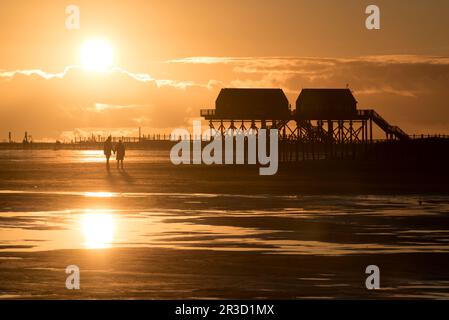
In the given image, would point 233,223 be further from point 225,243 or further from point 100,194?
point 100,194

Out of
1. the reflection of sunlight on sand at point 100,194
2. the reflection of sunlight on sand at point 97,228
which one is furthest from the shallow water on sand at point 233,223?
the reflection of sunlight on sand at point 100,194

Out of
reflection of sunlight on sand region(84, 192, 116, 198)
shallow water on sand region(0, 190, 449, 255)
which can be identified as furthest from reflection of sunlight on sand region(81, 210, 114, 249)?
reflection of sunlight on sand region(84, 192, 116, 198)

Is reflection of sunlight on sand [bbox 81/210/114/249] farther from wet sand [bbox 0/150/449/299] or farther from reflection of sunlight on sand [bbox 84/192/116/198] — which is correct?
reflection of sunlight on sand [bbox 84/192/116/198]

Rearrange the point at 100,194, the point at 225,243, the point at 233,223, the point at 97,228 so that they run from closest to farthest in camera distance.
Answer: the point at 225,243, the point at 97,228, the point at 233,223, the point at 100,194

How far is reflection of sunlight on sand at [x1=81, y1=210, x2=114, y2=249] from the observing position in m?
24.9

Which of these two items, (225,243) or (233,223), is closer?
(225,243)

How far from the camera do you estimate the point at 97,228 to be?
2856 centimetres

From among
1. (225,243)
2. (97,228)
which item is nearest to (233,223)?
(97,228)

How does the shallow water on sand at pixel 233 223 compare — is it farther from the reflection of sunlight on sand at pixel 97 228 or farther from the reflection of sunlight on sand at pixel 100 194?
the reflection of sunlight on sand at pixel 100 194

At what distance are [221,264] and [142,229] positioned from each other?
738 centimetres

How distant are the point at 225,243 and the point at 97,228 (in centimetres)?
507

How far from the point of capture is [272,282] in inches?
739

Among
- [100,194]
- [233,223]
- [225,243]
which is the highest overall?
[100,194]

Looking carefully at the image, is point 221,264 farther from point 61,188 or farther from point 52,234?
Result: point 61,188
